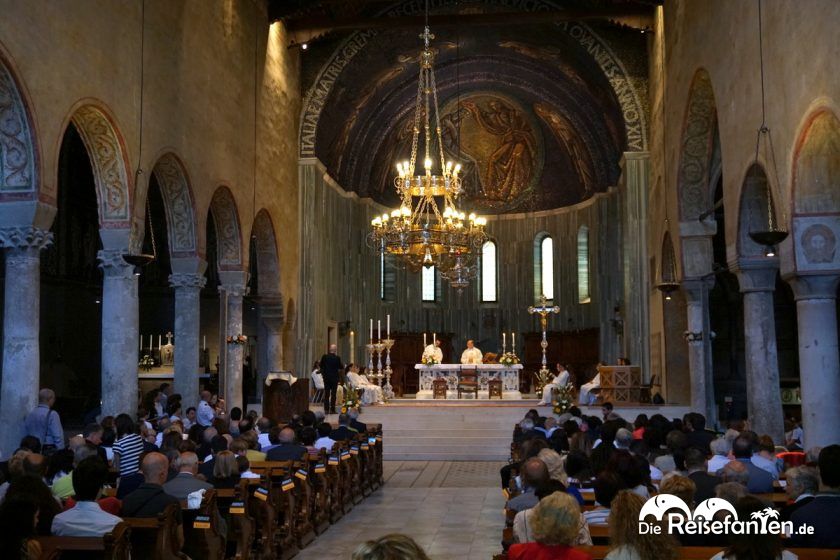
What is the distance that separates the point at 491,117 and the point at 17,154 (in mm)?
22656

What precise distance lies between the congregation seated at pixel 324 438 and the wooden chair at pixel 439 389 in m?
11.7

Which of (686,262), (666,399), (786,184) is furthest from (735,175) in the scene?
(666,399)

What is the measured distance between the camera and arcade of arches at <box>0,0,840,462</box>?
12727mm

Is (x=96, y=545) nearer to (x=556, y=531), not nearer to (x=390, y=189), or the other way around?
(x=556, y=531)

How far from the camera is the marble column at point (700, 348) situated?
19.7m

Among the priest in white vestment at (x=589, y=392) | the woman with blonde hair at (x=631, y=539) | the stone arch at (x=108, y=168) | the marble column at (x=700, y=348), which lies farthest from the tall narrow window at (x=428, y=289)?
the woman with blonde hair at (x=631, y=539)

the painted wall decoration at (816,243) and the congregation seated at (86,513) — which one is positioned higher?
the painted wall decoration at (816,243)

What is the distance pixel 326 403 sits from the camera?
21.7 m

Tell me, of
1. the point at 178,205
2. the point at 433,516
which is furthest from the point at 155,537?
the point at 178,205

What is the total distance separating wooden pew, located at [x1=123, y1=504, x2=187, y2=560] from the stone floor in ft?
11.9

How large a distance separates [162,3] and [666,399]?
46.9ft

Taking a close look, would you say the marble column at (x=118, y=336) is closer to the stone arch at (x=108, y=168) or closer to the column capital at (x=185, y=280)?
the stone arch at (x=108, y=168)

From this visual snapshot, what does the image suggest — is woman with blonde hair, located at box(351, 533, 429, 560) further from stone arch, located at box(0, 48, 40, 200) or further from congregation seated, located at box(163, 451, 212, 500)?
stone arch, located at box(0, 48, 40, 200)

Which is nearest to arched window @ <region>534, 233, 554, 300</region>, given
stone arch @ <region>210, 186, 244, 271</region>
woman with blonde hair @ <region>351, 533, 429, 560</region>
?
stone arch @ <region>210, 186, 244, 271</region>
